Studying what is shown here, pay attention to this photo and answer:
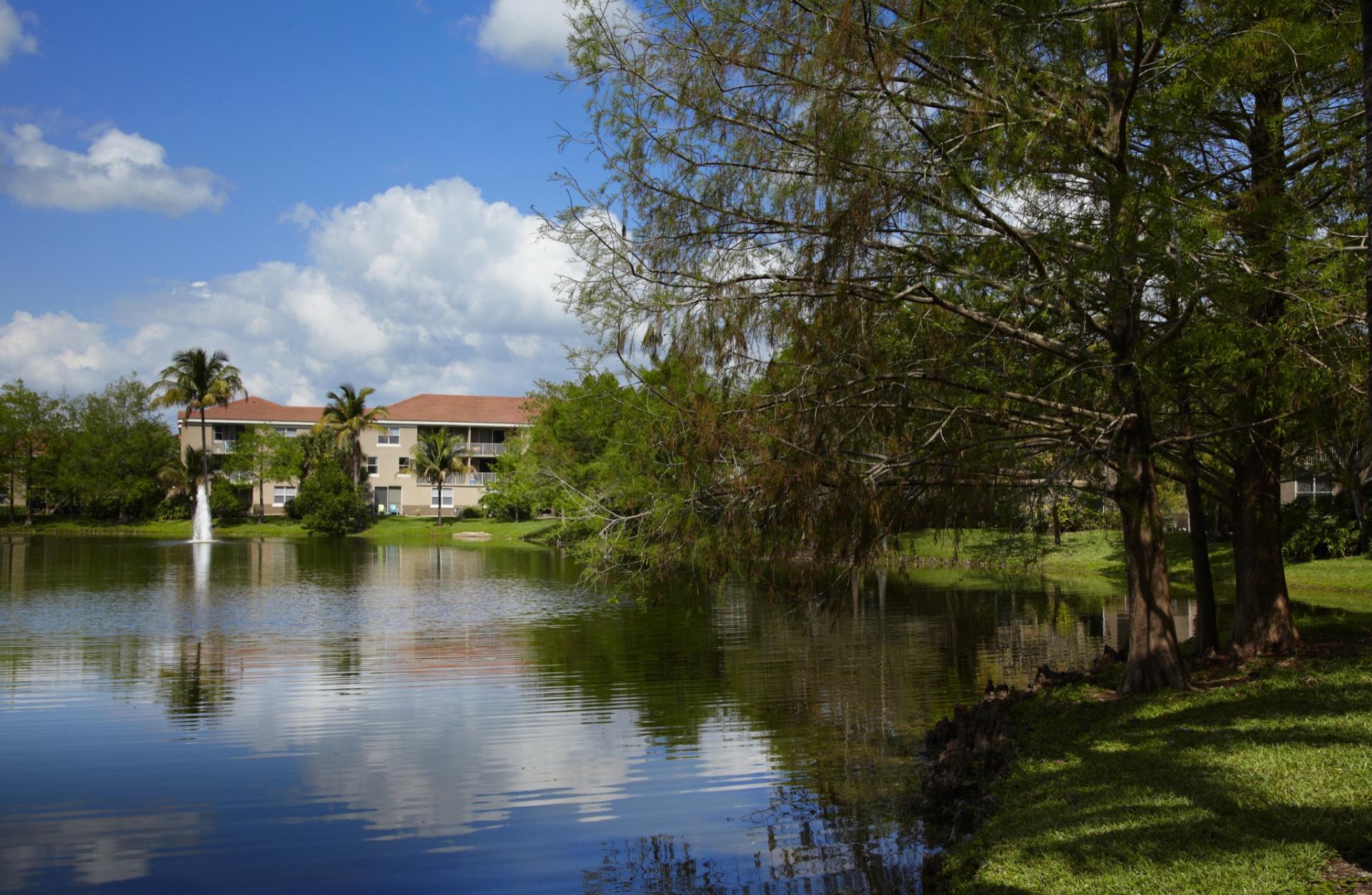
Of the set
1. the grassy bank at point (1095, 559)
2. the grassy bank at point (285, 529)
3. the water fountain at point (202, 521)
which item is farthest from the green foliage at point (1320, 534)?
the water fountain at point (202, 521)

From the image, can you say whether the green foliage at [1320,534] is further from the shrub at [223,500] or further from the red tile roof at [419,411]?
the shrub at [223,500]

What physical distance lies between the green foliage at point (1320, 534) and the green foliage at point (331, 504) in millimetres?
48375

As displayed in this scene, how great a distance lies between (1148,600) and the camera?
10359 millimetres

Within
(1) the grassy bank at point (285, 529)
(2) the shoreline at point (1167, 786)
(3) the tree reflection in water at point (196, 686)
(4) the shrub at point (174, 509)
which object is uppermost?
(4) the shrub at point (174, 509)

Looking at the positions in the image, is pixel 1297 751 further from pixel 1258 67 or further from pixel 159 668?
pixel 159 668

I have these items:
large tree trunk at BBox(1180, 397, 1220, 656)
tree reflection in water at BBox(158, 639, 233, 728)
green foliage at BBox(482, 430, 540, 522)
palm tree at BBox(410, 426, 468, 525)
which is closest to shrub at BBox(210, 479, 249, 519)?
palm tree at BBox(410, 426, 468, 525)

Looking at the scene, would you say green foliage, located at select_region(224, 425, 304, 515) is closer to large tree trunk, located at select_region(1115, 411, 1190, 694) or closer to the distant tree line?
the distant tree line

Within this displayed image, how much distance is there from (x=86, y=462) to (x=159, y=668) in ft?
197

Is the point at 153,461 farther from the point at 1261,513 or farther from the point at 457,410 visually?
the point at 1261,513

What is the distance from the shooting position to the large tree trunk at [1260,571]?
12.3 meters

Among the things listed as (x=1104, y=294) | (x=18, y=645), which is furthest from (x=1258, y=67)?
(x=18, y=645)

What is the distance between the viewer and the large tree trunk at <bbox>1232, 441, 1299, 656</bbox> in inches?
483

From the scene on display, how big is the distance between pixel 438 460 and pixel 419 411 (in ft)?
26.8

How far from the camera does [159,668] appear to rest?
16.4 meters
